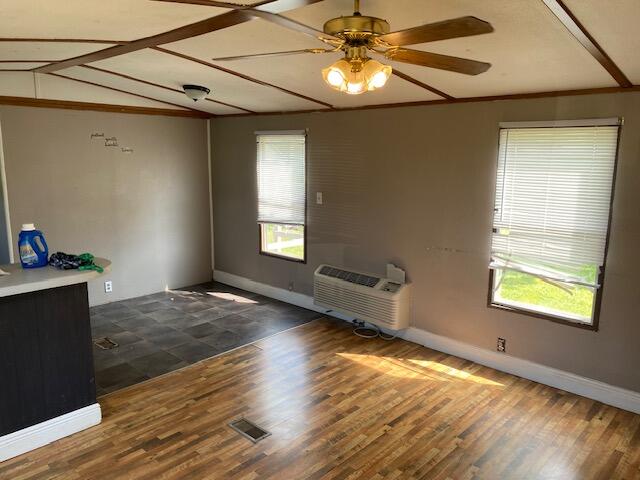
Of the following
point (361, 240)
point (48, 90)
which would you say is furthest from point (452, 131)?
point (48, 90)

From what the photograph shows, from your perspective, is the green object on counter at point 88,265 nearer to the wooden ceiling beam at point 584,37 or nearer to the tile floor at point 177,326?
the tile floor at point 177,326

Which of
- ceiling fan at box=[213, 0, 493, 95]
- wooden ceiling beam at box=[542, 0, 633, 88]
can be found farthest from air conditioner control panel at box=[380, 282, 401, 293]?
ceiling fan at box=[213, 0, 493, 95]

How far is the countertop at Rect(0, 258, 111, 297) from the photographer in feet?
8.72

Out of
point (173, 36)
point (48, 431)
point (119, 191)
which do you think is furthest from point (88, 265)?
point (119, 191)

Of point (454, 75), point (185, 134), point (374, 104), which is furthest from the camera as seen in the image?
point (185, 134)

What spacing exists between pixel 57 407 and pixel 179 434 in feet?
2.56

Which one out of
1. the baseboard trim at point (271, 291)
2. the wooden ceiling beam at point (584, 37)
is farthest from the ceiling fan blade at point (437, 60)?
the baseboard trim at point (271, 291)

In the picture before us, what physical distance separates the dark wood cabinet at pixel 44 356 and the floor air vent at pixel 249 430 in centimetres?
98

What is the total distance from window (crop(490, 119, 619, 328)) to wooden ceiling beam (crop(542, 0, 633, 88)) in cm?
45

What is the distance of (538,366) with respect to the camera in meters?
3.84

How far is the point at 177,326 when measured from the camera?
4996 mm

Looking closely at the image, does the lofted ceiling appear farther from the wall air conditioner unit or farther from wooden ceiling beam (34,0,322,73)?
the wall air conditioner unit

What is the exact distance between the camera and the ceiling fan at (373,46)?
1738 mm

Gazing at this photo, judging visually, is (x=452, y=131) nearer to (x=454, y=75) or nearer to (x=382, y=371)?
(x=454, y=75)
